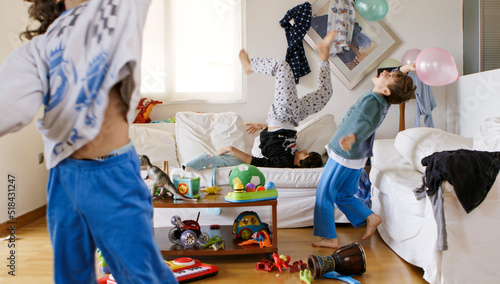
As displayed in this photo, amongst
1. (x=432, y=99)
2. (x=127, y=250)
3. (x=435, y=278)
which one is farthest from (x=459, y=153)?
(x=432, y=99)

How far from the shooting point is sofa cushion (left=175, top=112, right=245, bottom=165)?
3.67 m

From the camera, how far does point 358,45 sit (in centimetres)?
420

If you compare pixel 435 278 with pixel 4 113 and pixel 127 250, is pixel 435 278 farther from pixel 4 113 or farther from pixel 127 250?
pixel 4 113

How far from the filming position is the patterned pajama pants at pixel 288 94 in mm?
3062

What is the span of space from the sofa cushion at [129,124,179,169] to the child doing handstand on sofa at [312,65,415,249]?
1.39 meters

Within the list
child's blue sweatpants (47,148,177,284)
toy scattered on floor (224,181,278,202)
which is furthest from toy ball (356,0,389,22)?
child's blue sweatpants (47,148,177,284)

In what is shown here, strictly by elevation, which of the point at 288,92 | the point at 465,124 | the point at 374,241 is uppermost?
Result: the point at 288,92

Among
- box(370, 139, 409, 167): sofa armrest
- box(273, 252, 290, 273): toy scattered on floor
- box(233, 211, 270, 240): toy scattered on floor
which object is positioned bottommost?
box(273, 252, 290, 273): toy scattered on floor

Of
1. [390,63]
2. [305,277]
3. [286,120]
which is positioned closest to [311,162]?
[286,120]

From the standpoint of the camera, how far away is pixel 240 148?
371 cm

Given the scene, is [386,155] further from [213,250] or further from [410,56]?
[213,250]

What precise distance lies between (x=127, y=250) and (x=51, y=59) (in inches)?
17.4

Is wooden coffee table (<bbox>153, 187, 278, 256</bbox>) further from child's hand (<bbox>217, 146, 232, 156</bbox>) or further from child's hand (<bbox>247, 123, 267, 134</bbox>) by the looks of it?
child's hand (<bbox>247, 123, 267, 134</bbox>)

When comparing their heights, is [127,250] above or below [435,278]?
above
